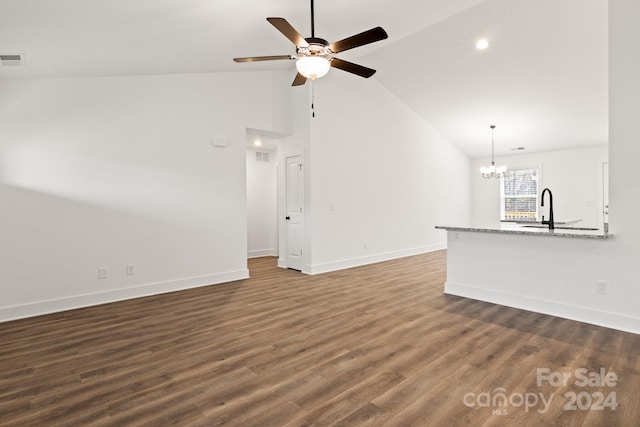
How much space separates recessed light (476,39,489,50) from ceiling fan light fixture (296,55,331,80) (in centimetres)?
367

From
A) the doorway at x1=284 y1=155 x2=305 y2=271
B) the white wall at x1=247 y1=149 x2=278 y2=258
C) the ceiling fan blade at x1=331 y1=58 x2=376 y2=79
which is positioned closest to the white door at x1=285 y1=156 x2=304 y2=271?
the doorway at x1=284 y1=155 x2=305 y2=271

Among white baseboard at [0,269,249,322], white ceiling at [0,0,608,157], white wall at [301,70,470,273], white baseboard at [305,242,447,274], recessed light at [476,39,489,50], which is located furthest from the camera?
white wall at [301,70,470,273]

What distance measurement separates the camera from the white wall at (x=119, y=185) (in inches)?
143

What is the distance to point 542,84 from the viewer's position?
5.88 m

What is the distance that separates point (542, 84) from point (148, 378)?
715cm

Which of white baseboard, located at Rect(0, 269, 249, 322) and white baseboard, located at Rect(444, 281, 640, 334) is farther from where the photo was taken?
white baseboard, located at Rect(0, 269, 249, 322)

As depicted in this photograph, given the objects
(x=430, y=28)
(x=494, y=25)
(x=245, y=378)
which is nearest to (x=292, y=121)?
(x=430, y=28)

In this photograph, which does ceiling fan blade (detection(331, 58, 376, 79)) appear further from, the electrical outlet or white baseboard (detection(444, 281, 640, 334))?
the electrical outlet

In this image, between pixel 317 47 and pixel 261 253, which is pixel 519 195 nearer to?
pixel 261 253

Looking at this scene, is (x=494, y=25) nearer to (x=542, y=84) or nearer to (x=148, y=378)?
(x=542, y=84)

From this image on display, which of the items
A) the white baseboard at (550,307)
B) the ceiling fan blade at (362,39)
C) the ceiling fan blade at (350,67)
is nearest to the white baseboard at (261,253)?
the white baseboard at (550,307)

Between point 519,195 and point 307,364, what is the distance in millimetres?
9121

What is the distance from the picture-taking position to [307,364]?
2488 mm

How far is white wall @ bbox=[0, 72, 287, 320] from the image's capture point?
3637mm
